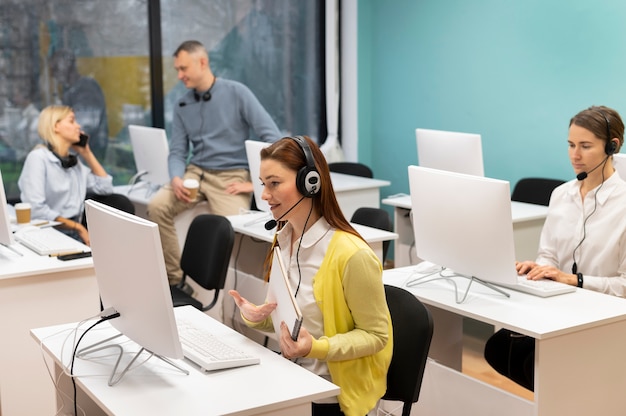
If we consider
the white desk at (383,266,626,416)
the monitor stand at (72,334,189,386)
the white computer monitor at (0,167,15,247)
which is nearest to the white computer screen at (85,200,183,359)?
the monitor stand at (72,334,189,386)

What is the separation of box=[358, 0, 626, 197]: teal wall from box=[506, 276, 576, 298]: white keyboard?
1906 millimetres

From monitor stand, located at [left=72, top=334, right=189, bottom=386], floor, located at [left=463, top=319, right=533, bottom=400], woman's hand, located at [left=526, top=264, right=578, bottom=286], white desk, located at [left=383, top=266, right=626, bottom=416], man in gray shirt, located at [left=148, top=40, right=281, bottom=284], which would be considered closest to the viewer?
monitor stand, located at [left=72, top=334, right=189, bottom=386]

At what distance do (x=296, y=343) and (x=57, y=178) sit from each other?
2692 mm

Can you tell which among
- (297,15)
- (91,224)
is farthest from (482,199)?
(297,15)

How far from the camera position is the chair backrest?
336 cm

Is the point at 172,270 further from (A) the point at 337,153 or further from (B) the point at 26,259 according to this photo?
(A) the point at 337,153

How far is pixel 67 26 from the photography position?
4.99m

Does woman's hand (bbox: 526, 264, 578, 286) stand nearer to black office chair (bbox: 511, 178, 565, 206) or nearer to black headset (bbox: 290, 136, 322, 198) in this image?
black headset (bbox: 290, 136, 322, 198)

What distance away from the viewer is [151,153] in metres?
4.81

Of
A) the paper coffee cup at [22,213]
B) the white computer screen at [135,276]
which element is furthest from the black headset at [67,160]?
the white computer screen at [135,276]

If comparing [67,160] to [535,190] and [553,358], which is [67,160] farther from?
[553,358]

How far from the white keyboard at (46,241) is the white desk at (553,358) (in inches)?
56.0

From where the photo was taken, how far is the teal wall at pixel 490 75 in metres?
4.33

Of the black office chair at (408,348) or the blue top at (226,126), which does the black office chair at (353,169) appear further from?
the black office chair at (408,348)
